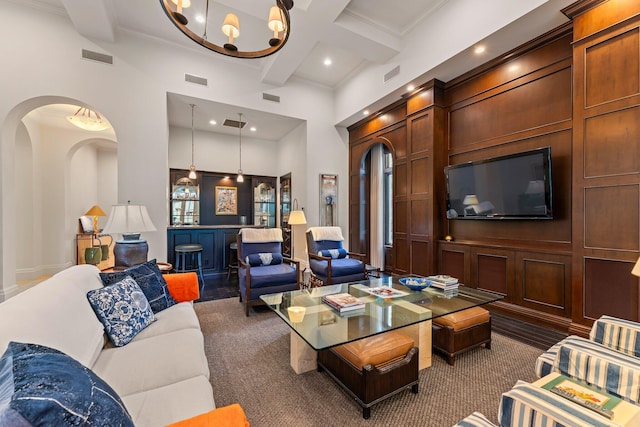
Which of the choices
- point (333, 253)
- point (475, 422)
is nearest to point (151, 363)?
point (475, 422)

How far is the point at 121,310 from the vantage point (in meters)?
1.84

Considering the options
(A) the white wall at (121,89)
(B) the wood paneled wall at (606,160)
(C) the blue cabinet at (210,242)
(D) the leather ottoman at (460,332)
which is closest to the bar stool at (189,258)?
(C) the blue cabinet at (210,242)

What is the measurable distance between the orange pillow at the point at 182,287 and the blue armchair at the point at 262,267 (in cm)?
81

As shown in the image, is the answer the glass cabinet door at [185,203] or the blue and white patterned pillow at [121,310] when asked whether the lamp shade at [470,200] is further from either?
the glass cabinet door at [185,203]

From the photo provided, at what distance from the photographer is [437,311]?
7.02 ft

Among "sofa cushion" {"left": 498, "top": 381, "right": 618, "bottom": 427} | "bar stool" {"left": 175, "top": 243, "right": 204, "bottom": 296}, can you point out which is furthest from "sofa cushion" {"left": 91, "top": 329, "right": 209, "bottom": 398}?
"bar stool" {"left": 175, "top": 243, "right": 204, "bottom": 296}

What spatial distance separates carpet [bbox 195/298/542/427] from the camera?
169 cm

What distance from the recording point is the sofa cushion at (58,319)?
1090 mm

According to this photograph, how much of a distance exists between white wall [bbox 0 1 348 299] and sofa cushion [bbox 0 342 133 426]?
12.2 ft

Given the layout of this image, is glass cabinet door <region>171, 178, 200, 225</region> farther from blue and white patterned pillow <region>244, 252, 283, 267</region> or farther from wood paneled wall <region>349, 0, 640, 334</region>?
wood paneled wall <region>349, 0, 640, 334</region>

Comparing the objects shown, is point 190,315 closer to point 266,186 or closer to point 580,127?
point 580,127

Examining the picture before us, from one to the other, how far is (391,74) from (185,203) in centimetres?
530

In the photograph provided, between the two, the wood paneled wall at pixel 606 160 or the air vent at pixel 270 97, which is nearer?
the wood paneled wall at pixel 606 160

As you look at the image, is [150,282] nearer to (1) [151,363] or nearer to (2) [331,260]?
(1) [151,363]
